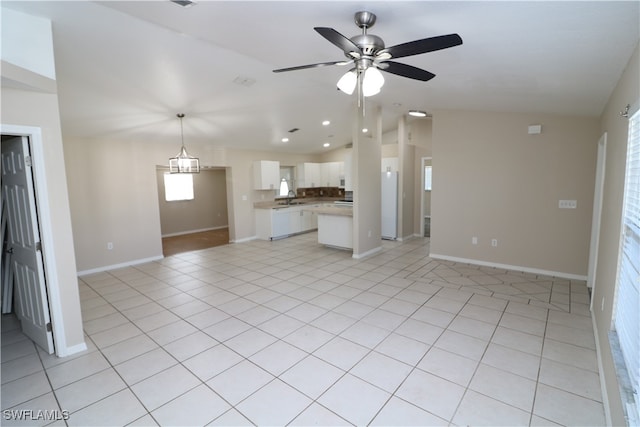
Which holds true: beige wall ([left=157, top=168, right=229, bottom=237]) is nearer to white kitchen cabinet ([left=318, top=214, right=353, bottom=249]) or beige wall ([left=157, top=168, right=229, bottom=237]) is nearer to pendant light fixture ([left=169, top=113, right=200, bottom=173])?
pendant light fixture ([left=169, top=113, right=200, bottom=173])

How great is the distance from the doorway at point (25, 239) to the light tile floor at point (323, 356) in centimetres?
26

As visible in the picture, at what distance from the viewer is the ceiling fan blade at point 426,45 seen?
166 cm

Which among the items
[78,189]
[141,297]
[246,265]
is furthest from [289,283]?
[78,189]

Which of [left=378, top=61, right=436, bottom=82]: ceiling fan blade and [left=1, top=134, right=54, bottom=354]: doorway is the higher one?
[left=378, top=61, right=436, bottom=82]: ceiling fan blade

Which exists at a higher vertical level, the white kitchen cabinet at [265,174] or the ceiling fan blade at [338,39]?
the ceiling fan blade at [338,39]

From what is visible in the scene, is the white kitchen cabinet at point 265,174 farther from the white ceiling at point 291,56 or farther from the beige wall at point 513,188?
the beige wall at point 513,188

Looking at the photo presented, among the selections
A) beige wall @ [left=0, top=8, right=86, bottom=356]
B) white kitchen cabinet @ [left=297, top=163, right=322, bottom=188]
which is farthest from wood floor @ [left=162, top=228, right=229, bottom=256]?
beige wall @ [left=0, top=8, right=86, bottom=356]

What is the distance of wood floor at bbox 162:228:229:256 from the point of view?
705cm

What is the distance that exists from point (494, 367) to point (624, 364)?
100 cm

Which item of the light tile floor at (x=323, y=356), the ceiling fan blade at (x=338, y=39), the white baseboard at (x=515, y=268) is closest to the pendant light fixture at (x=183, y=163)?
the light tile floor at (x=323, y=356)

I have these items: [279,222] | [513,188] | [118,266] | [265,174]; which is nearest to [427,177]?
[513,188]

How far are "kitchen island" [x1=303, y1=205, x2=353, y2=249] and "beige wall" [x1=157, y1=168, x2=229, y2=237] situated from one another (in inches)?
182

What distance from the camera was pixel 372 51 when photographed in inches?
79.7

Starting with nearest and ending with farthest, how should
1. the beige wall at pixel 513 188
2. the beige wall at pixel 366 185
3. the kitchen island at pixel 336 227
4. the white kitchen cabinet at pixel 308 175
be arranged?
the beige wall at pixel 513 188
the beige wall at pixel 366 185
the kitchen island at pixel 336 227
the white kitchen cabinet at pixel 308 175
